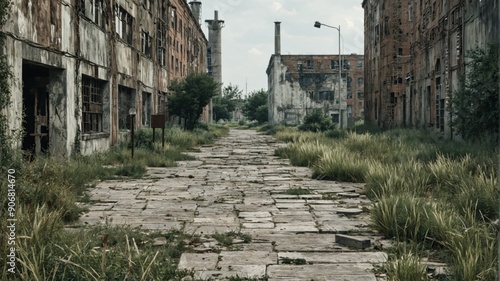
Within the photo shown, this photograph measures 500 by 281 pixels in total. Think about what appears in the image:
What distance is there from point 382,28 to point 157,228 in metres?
29.8

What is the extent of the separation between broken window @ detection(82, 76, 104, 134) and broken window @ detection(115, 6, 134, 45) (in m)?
3.19

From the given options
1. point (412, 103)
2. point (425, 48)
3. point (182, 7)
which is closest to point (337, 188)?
point (425, 48)

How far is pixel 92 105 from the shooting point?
54.0 feet

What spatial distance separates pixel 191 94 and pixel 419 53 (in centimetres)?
1178

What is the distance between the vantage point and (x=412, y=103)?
27.2m

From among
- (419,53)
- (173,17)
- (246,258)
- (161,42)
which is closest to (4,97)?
(246,258)

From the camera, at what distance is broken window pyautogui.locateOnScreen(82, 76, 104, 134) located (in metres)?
15.8

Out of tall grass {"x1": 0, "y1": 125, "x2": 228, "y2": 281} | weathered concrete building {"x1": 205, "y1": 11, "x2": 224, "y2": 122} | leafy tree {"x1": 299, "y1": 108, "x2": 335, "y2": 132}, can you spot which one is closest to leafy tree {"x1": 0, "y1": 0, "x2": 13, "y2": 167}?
tall grass {"x1": 0, "y1": 125, "x2": 228, "y2": 281}

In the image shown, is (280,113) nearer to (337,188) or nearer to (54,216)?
(337,188)

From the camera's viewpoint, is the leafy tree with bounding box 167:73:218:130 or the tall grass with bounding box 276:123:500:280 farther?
the leafy tree with bounding box 167:73:218:130

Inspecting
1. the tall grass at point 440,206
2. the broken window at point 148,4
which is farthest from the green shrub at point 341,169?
the broken window at point 148,4

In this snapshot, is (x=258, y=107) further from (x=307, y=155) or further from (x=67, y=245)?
(x=67, y=245)

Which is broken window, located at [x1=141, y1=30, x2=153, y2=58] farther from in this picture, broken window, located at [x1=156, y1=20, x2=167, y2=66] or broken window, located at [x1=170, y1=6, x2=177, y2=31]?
broken window, located at [x1=170, y1=6, x2=177, y2=31]

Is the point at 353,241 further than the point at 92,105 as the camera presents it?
No
